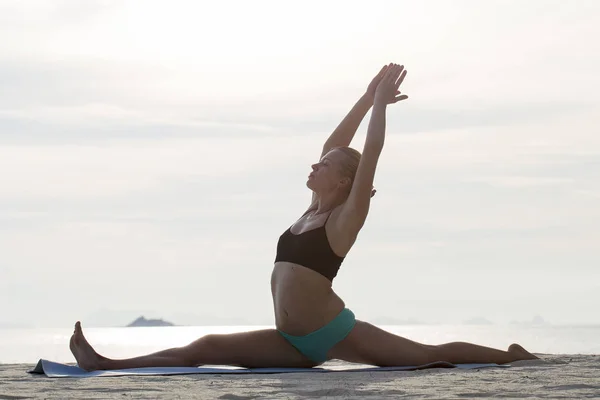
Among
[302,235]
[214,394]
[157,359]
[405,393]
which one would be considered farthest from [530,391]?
[157,359]

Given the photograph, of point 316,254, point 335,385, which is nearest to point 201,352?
point 316,254

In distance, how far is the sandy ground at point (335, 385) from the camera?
4.67m

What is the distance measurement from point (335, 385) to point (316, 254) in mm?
1339

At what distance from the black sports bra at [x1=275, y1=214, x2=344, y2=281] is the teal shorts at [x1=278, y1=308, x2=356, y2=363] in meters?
0.30

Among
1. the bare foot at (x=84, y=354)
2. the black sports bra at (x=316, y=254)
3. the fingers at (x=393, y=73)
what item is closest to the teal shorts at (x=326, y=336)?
the black sports bra at (x=316, y=254)

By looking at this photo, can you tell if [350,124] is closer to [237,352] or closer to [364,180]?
[364,180]

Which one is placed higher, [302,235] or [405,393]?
[302,235]

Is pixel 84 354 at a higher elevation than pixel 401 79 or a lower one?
lower

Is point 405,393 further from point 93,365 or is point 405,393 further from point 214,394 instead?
point 93,365

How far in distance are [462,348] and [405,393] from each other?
7.23 feet

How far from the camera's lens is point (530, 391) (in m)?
4.72

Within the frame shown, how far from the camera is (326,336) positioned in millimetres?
6352

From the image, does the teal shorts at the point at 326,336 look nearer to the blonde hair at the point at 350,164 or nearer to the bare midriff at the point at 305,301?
the bare midriff at the point at 305,301

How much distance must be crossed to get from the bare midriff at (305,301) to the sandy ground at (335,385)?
0.44m
